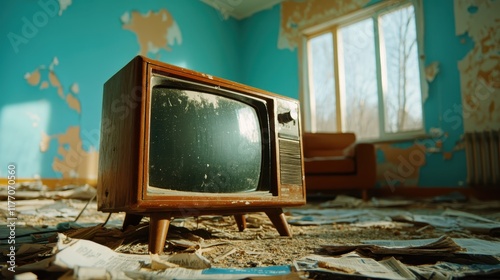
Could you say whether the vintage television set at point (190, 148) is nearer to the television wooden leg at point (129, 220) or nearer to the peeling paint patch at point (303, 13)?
the television wooden leg at point (129, 220)

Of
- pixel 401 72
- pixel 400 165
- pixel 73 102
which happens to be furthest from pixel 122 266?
pixel 401 72

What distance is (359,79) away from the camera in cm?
405

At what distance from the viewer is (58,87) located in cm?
Result: 322

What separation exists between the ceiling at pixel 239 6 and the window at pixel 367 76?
90 cm

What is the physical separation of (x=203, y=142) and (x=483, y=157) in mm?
2970

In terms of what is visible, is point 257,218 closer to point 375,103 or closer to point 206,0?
point 375,103

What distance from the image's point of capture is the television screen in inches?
37.0

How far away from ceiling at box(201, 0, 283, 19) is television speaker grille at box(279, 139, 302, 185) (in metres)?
4.04

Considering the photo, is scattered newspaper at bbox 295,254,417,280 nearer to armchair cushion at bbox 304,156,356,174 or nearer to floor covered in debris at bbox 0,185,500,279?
floor covered in debris at bbox 0,185,500,279

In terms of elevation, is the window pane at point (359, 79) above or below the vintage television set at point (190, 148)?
above

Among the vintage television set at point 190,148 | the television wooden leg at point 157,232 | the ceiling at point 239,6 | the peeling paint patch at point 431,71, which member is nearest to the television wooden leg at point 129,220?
the vintage television set at point 190,148

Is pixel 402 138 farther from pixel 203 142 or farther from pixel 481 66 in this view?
pixel 203 142

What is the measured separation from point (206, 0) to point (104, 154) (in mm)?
4210

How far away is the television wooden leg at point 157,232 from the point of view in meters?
0.89
